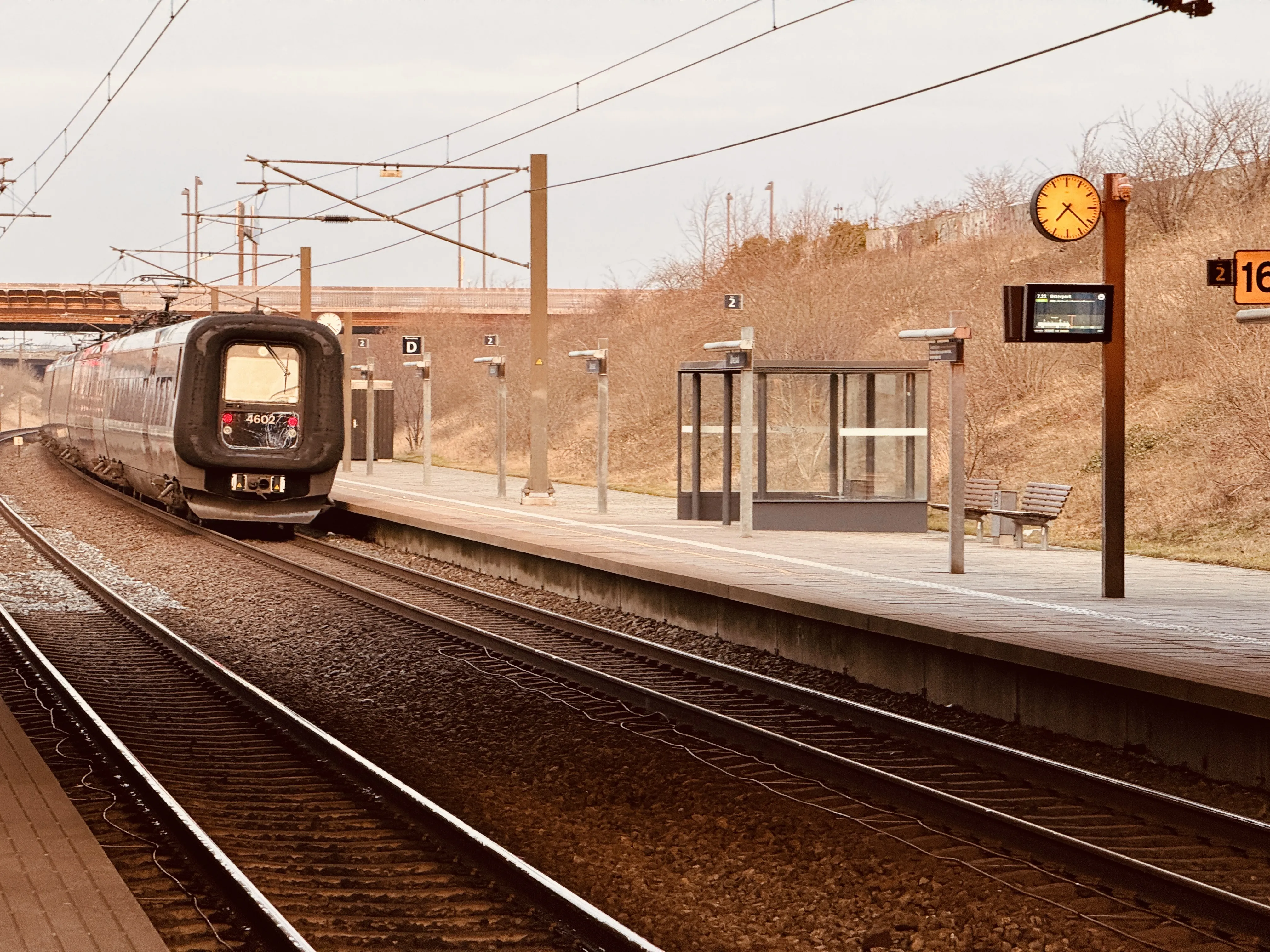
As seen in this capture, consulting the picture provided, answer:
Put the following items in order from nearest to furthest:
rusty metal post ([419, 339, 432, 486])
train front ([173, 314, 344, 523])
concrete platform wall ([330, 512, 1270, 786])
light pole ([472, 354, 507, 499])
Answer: concrete platform wall ([330, 512, 1270, 786]), train front ([173, 314, 344, 523]), light pole ([472, 354, 507, 499]), rusty metal post ([419, 339, 432, 486])

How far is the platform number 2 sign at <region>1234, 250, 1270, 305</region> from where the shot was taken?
34.3 feet

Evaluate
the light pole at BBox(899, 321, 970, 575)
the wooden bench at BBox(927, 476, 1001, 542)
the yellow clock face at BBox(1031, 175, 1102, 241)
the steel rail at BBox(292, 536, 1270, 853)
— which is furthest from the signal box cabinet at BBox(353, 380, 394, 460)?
the yellow clock face at BBox(1031, 175, 1102, 241)

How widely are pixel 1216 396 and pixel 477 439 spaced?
30185 mm

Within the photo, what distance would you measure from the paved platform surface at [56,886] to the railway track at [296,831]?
462 mm

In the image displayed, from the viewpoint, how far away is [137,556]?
19.7 metres

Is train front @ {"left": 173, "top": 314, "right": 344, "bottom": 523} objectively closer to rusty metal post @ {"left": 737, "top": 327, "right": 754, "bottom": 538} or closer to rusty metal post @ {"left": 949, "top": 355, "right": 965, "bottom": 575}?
rusty metal post @ {"left": 737, "top": 327, "right": 754, "bottom": 538}

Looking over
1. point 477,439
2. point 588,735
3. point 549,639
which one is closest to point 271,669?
point 549,639

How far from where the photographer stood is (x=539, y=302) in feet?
76.3

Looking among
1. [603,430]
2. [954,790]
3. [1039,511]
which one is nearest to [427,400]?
[603,430]

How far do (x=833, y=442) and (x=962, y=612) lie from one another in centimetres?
826

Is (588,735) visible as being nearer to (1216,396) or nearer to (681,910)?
(681,910)

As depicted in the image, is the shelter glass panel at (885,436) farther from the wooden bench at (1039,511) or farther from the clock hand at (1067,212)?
the clock hand at (1067,212)

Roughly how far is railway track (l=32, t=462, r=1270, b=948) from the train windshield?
9.74 m

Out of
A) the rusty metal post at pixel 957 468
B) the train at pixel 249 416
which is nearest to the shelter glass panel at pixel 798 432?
the rusty metal post at pixel 957 468
